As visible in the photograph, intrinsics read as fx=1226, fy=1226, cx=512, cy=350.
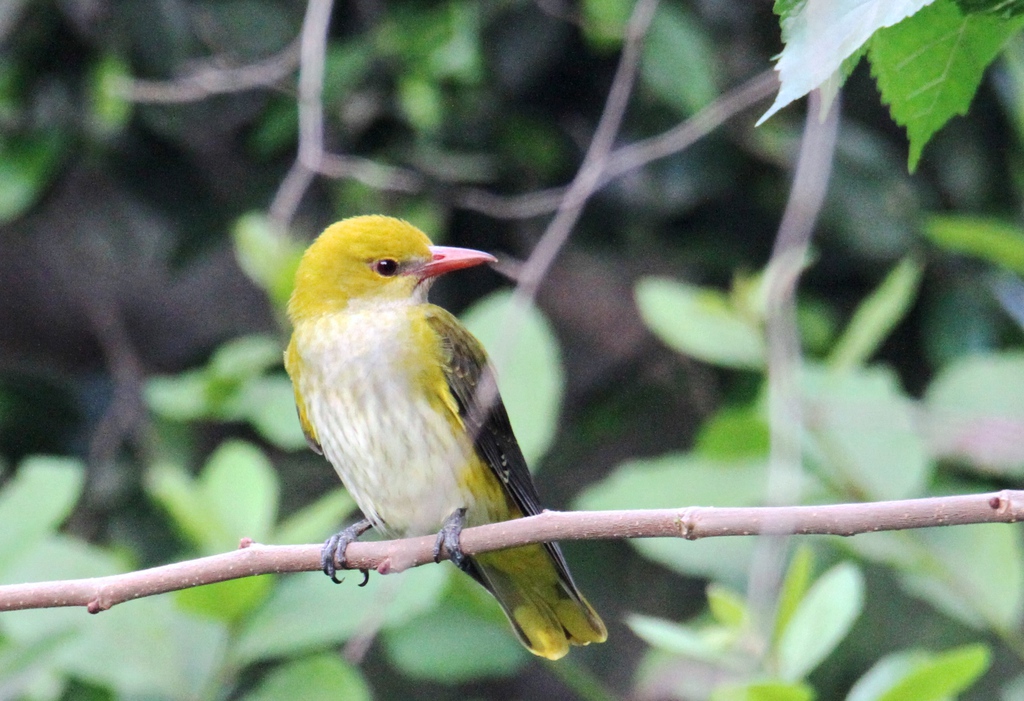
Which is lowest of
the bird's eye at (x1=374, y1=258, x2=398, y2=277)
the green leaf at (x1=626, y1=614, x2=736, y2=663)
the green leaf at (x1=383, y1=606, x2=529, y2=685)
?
the green leaf at (x1=626, y1=614, x2=736, y2=663)

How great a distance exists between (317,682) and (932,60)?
208 cm

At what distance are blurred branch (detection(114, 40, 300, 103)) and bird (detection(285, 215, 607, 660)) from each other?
1.84ft

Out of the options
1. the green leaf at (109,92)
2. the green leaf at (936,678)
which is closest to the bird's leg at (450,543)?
the green leaf at (936,678)

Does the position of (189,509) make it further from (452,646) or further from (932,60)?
(932,60)

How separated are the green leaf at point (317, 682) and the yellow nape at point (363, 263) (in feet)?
2.70

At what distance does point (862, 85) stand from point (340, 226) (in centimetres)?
187

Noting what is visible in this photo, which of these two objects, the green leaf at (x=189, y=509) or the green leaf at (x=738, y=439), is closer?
the green leaf at (x=189, y=509)

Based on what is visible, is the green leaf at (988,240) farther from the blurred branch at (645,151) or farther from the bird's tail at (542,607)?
the bird's tail at (542,607)

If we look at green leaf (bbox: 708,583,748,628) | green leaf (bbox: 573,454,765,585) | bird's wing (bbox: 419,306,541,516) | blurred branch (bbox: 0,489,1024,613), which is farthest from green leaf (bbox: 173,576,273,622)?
green leaf (bbox: 708,583,748,628)

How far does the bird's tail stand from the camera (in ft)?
9.06

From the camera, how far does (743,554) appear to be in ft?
10.3

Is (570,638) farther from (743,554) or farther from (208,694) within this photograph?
(208,694)

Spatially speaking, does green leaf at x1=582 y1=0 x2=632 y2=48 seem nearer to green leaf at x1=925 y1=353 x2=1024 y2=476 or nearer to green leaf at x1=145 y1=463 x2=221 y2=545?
green leaf at x1=925 y1=353 x2=1024 y2=476

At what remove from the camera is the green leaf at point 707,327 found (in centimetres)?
297
